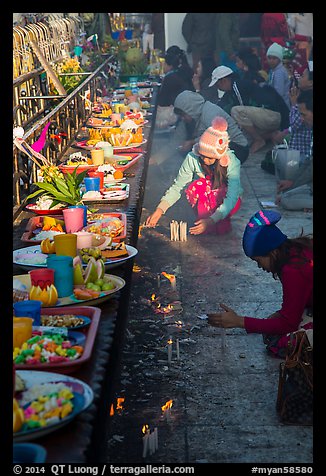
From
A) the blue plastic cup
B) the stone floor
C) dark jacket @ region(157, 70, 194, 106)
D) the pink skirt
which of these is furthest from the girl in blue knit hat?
dark jacket @ region(157, 70, 194, 106)

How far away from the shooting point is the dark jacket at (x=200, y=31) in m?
19.5

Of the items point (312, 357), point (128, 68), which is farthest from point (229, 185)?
point (128, 68)

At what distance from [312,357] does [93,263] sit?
131cm

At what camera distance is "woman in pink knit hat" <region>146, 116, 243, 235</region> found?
8.77 meters

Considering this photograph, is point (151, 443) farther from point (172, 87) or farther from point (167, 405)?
point (172, 87)

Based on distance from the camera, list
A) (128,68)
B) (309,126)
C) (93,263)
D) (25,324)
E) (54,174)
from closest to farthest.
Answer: (25,324)
(93,263)
(54,174)
(309,126)
(128,68)

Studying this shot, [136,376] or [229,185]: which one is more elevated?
[229,185]

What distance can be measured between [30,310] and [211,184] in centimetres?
563

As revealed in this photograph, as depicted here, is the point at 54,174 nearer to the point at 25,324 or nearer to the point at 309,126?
the point at 25,324

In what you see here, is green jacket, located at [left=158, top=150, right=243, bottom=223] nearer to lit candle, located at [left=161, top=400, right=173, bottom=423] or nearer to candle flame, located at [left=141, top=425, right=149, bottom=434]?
lit candle, located at [left=161, top=400, right=173, bottom=423]

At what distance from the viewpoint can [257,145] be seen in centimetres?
1438

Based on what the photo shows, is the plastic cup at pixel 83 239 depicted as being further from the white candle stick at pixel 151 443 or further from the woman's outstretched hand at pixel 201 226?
the woman's outstretched hand at pixel 201 226

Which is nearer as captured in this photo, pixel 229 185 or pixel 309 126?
pixel 229 185
